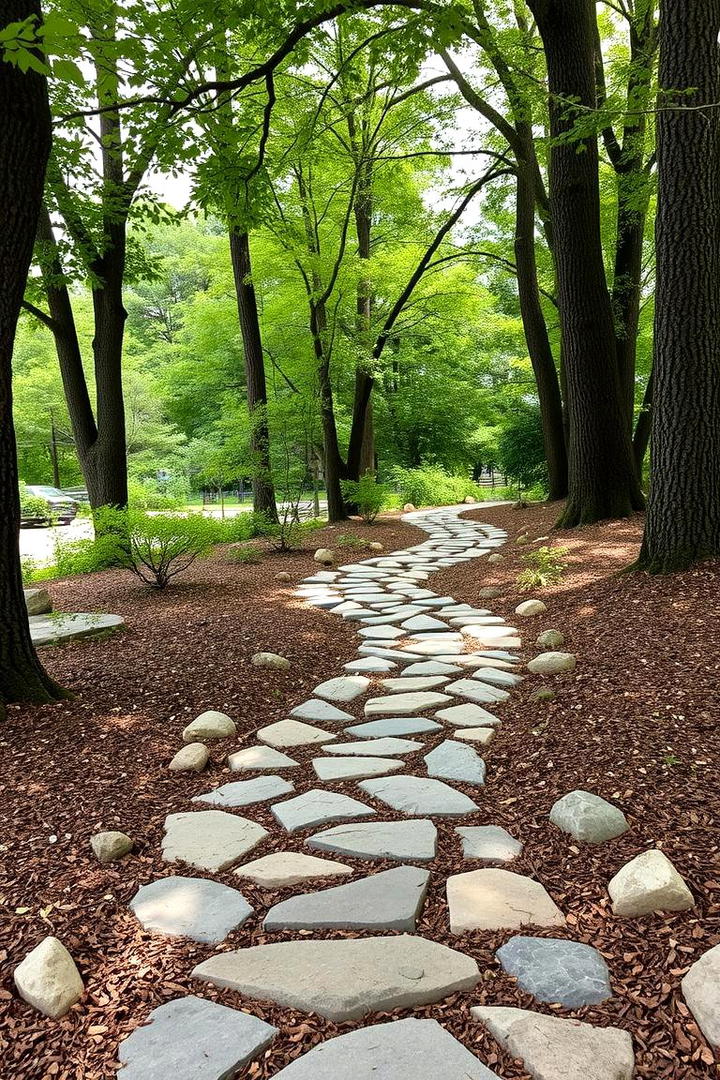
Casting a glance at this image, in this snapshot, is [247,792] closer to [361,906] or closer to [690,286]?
[361,906]

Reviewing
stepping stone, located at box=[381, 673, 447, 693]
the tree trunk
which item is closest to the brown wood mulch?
stepping stone, located at box=[381, 673, 447, 693]

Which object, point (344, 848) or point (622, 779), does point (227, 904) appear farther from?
point (622, 779)

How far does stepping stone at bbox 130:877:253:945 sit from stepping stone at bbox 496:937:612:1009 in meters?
0.73

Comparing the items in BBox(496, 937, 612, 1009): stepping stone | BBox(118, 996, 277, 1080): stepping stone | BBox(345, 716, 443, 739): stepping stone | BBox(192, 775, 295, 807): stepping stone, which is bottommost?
BBox(345, 716, 443, 739): stepping stone

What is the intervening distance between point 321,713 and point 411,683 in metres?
0.65

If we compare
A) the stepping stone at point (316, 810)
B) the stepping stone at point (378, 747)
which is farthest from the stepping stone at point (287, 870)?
the stepping stone at point (378, 747)

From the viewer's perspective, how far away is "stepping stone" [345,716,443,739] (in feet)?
10.7

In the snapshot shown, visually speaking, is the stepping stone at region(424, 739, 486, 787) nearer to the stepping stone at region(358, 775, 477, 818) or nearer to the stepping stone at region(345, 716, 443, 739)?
the stepping stone at region(358, 775, 477, 818)

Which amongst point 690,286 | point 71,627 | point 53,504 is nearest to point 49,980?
point 71,627

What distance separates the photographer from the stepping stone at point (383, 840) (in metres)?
2.17

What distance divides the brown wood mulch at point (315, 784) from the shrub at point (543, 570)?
1.93 feet

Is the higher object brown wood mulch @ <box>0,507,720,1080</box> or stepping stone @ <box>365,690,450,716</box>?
brown wood mulch @ <box>0,507,720,1080</box>

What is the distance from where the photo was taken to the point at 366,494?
11.6 metres

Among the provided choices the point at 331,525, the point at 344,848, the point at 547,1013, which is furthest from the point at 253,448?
the point at 547,1013
